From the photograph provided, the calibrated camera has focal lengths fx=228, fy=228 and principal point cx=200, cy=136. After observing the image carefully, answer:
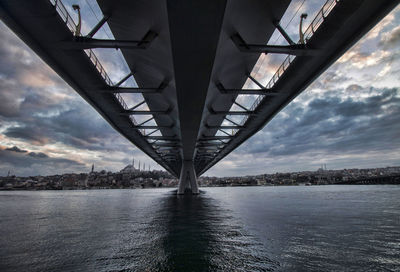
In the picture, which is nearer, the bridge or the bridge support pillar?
the bridge

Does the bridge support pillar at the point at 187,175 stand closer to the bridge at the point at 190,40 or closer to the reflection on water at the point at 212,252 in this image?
the bridge at the point at 190,40

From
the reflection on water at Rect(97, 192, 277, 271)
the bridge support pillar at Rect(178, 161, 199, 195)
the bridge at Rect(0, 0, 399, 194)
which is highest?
the bridge at Rect(0, 0, 399, 194)

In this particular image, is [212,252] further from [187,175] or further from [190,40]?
[187,175]

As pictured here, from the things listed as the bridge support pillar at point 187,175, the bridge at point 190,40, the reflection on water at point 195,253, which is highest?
the bridge at point 190,40

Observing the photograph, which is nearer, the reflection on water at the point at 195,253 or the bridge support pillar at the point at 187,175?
the reflection on water at the point at 195,253

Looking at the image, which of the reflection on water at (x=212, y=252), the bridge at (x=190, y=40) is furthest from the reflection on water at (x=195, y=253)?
the bridge at (x=190, y=40)

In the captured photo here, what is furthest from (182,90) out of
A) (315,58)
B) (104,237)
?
(104,237)

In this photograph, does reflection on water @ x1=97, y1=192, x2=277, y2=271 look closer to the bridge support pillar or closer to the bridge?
the bridge

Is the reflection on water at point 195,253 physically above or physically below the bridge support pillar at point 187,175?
below

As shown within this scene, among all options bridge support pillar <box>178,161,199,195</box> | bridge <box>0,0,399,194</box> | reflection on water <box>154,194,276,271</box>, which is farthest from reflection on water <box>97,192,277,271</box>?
bridge support pillar <box>178,161,199,195</box>

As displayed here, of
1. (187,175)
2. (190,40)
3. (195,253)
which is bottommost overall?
(195,253)

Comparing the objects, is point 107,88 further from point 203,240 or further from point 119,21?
→ point 203,240

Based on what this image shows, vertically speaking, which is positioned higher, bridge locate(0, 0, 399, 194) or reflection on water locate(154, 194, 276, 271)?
bridge locate(0, 0, 399, 194)

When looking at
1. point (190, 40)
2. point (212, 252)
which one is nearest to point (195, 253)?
point (212, 252)
